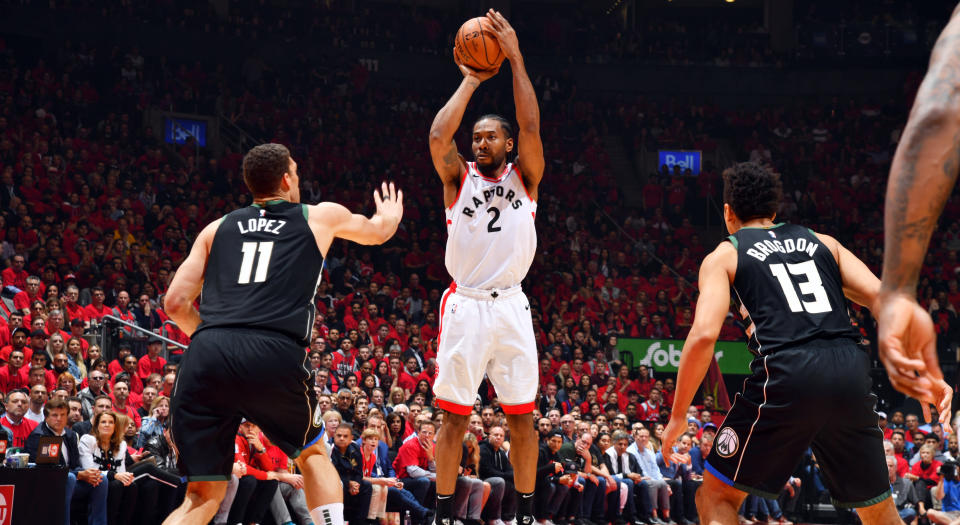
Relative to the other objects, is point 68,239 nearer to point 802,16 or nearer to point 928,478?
point 928,478

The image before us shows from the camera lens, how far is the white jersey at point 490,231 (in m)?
6.10

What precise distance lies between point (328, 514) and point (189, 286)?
1.27 m

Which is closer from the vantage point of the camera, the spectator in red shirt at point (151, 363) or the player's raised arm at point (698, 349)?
the player's raised arm at point (698, 349)

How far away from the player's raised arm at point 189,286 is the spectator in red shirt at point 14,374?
23.0 feet

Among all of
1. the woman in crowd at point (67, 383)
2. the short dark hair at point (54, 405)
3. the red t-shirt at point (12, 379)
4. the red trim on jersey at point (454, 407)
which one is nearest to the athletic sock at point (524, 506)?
the red trim on jersey at point (454, 407)

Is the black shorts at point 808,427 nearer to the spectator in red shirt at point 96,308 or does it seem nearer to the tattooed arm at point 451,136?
the tattooed arm at point 451,136

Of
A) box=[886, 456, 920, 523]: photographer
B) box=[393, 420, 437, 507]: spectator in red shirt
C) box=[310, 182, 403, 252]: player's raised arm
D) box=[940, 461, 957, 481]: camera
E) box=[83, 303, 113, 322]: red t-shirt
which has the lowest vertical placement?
box=[886, 456, 920, 523]: photographer

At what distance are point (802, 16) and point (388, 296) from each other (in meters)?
17.5

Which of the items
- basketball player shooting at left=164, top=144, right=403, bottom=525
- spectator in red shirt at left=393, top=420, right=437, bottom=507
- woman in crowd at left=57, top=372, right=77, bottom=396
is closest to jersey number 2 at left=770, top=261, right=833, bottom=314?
basketball player shooting at left=164, top=144, right=403, bottom=525

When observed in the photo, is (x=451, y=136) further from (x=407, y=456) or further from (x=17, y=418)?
(x=407, y=456)

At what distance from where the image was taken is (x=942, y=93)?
2.04 metres

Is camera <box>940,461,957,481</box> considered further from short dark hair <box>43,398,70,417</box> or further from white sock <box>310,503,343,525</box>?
white sock <box>310,503,343,525</box>

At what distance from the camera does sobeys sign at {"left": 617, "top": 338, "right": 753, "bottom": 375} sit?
18000 mm

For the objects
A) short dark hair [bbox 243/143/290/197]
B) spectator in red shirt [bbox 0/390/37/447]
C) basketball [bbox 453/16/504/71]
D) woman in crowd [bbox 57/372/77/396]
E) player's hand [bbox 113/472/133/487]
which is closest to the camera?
short dark hair [bbox 243/143/290/197]
